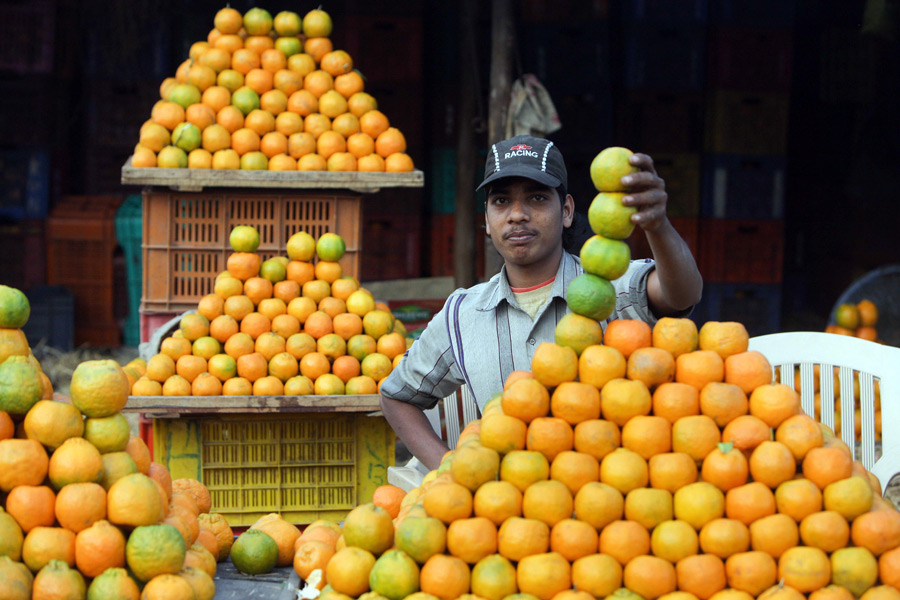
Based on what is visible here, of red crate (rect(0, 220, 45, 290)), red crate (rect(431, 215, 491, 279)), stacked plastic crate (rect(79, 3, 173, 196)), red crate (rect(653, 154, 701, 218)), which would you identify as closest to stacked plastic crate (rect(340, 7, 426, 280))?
red crate (rect(431, 215, 491, 279))

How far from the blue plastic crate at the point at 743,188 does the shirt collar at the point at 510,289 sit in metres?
5.23

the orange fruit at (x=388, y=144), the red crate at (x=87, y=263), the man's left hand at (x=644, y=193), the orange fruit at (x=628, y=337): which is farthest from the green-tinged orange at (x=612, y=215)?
the red crate at (x=87, y=263)

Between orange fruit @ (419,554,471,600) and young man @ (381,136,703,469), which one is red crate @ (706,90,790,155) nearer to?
young man @ (381,136,703,469)

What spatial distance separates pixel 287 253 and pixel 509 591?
3.06m

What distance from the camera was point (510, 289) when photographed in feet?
9.41

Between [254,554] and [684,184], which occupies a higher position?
[684,184]

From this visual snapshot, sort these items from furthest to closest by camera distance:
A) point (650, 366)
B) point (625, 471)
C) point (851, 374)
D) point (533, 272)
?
point (851, 374) → point (533, 272) → point (650, 366) → point (625, 471)

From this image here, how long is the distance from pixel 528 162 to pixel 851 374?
68.5 inches

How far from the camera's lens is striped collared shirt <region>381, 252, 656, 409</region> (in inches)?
107

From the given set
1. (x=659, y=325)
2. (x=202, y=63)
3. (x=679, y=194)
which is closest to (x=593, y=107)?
(x=679, y=194)

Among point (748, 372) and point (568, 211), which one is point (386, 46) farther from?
point (748, 372)

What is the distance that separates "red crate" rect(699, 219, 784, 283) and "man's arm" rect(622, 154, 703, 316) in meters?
5.36

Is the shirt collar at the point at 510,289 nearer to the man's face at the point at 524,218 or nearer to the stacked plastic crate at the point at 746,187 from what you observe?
the man's face at the point at 524,218

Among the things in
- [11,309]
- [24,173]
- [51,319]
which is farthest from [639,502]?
[24,173]
